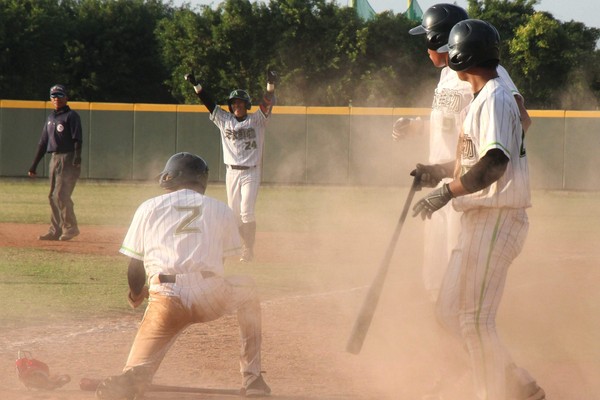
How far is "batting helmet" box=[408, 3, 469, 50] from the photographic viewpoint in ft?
18.6

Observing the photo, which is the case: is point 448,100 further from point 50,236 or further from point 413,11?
point 413,11

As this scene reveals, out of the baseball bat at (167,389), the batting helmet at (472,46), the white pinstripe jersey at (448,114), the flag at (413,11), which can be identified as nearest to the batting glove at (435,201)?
the batting helmet at (472,46)

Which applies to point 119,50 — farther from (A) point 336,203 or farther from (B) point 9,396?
(B) point 9,396

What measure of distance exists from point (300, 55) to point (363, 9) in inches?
269

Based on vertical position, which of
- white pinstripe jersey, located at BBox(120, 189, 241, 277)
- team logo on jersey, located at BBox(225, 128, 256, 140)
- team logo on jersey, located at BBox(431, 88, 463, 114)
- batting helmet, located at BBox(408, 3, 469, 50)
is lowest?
white pinstripe jersey, located at BBox(120, 189, 241, 277)

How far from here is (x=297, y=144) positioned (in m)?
25.6

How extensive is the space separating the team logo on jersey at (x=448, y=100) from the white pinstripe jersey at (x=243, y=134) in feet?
18.0

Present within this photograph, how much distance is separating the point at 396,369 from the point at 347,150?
62.9ft

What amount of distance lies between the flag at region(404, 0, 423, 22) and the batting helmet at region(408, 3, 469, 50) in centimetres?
4337

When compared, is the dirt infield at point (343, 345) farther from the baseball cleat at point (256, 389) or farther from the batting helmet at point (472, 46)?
the batting helmet at point (472, 46)

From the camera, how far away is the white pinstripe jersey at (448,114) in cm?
566

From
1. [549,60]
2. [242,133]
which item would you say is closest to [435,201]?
[242,133]

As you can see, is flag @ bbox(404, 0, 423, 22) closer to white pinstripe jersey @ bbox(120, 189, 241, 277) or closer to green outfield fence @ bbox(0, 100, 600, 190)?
green outfield fence @ bbox(0, 100, 600, 190)

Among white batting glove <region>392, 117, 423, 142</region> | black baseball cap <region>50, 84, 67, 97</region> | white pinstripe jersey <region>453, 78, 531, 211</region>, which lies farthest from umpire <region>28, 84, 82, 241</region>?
white pinstripe jersey <region>453, 78, 531, 211</region>
